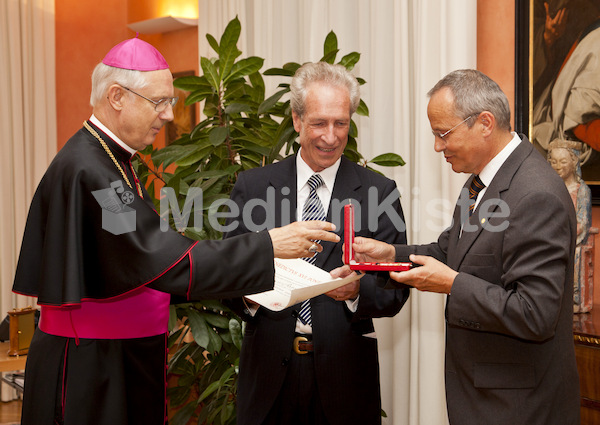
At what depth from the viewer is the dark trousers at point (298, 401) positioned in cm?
222

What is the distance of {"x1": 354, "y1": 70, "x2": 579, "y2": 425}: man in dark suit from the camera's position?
1.73 meters

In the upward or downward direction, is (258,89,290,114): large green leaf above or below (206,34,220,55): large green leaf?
below

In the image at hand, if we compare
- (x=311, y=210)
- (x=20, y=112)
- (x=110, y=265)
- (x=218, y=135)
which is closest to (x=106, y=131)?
(x=110, y=265)

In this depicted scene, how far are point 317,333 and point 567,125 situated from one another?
1.85m

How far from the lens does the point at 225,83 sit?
3277 mm

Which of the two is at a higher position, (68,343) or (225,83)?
(225,83)

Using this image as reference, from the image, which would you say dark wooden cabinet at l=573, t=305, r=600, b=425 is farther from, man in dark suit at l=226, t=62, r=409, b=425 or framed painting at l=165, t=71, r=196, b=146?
framed painting at l=165, t=71, r=196, b=146

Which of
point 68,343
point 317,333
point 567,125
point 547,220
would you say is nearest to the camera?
point 547,220

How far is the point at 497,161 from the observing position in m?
2.00

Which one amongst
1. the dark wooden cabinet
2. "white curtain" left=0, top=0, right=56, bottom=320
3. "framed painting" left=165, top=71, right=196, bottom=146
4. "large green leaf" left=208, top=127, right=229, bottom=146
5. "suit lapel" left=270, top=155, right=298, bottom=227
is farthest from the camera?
"framed painting" left=165, top=71, right=196, bottom=146

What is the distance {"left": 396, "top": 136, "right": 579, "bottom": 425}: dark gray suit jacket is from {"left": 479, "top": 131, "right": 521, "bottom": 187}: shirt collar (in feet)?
0.11

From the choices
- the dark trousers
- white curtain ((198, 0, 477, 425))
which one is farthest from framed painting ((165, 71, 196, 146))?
the dark trousers

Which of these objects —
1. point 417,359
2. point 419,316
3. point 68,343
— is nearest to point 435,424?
point 417,359

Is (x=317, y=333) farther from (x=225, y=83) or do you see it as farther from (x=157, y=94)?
(x=225, y=83)
